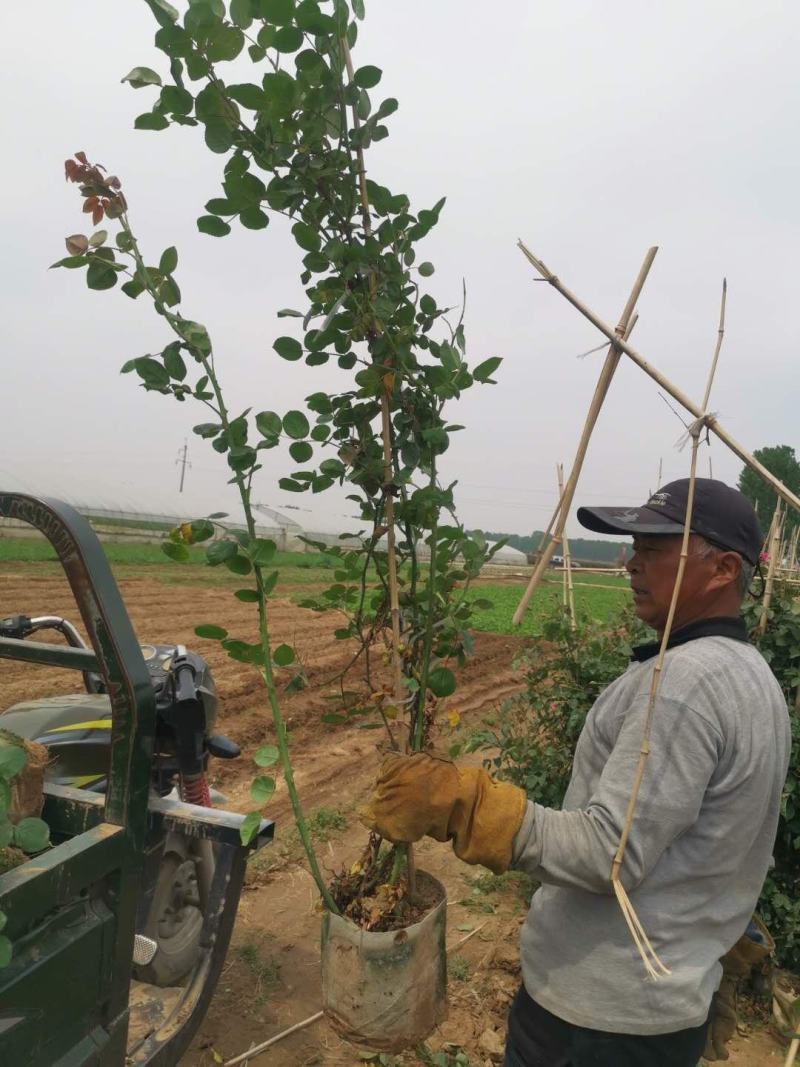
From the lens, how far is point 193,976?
2303 millimetres

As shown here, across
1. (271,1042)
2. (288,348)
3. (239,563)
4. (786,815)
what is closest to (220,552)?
(239,563)

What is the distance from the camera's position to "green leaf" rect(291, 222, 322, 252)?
178 cm

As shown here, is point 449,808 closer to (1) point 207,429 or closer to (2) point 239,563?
(2) point 239,563

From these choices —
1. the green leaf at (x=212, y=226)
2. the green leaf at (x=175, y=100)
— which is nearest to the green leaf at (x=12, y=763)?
the green leaf at (x=212, y=226)

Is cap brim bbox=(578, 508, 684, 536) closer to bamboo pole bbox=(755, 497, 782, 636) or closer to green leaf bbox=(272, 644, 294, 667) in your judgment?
green leaf bbox=(272, 644, 294, 667)

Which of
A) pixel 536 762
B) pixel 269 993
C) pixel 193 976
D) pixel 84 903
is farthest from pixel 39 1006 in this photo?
pixel 536 762

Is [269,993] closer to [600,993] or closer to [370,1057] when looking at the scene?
[370,1057]

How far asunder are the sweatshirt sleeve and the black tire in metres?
1.68

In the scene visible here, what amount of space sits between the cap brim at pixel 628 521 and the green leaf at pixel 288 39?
1231 millimetres

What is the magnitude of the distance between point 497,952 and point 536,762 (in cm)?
99

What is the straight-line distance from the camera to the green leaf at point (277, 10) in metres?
1.53

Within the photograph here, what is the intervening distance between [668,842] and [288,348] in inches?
56.4

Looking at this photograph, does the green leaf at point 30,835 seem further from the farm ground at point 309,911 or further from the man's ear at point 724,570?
the man's ear at point 724,570

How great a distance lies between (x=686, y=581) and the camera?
64.4 inches
